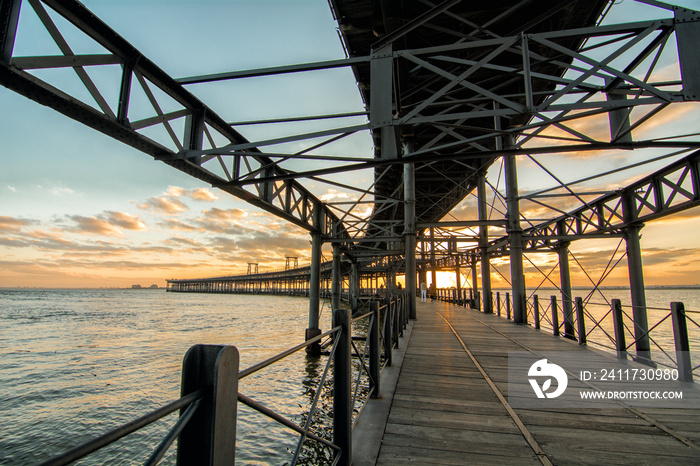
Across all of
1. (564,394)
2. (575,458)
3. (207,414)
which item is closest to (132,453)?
(207,414)

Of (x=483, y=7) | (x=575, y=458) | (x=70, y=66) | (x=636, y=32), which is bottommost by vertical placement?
(x=575, y=458)

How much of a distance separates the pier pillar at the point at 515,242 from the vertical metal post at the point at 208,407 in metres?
14.4

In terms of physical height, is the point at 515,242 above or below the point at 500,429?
above

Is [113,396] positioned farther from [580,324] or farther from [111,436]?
[580,324]

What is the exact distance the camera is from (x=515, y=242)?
14398 millimetres

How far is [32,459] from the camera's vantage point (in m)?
5.83

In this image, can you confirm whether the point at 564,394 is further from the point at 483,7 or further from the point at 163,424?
the point at 483,7

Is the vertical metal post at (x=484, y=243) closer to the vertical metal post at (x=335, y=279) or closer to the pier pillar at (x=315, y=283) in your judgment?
the vertical metal post at (x=335, y=279)

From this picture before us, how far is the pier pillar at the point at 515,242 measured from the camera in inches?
543

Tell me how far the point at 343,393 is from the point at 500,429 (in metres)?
2.00

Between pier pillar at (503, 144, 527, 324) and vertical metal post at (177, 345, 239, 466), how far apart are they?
14351mm

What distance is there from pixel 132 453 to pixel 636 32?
38.9 ft

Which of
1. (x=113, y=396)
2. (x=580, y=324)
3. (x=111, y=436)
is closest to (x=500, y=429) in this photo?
(x=111, y=436)

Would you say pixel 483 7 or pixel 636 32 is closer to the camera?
pixel 636 32
